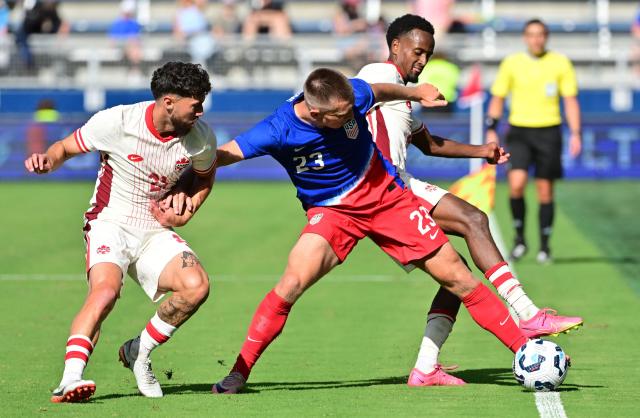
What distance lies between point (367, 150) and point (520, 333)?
4.77 feet

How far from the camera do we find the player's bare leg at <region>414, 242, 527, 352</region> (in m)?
8.12

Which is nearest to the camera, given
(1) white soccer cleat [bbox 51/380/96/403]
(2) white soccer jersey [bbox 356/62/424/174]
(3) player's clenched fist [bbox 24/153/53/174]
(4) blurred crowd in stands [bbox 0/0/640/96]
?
(1) white soccer cleat [bbox 51/380/96/403]

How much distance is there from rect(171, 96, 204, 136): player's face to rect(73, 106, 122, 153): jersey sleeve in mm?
363

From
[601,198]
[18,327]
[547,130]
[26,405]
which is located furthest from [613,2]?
[26,405]

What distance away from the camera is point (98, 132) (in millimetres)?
7898

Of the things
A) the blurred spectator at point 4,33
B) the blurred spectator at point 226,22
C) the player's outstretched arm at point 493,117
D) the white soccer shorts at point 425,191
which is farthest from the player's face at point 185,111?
the blurred spectator at point 226,22

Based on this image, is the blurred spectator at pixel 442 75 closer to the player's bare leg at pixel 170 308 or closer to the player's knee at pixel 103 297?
the player's bare leg at pixel 170 308

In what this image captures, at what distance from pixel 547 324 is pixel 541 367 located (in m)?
0.41

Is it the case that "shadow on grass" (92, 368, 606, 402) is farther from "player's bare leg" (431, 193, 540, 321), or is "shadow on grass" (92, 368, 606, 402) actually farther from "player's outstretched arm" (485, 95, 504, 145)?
"player's outstretched arm" (485, 95, 504, 145)

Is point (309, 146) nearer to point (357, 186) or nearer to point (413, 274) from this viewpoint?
point (357, 186)

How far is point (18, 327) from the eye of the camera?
1071 cm

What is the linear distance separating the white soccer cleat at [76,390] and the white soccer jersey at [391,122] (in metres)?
2.46

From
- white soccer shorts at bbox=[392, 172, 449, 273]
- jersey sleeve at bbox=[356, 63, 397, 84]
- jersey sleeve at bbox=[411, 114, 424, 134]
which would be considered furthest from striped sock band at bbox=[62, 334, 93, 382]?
jersey sleeve at bbox=[411, 114, 424, 134]

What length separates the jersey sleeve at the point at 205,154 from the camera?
7930 mm
